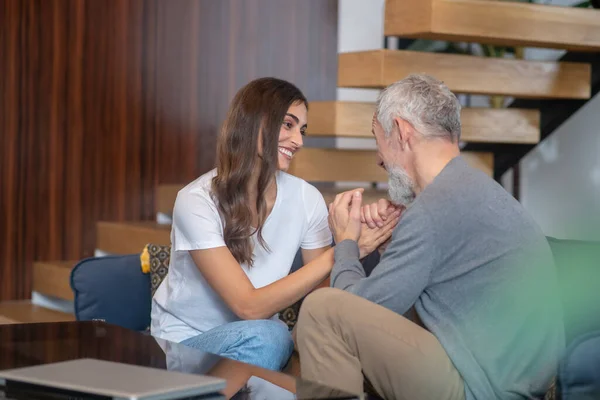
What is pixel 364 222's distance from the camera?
248 cm

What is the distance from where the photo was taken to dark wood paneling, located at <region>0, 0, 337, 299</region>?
15.7 feet

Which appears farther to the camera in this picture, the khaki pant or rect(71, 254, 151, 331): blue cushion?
rect(71, 254, 151, 331): blue cushion

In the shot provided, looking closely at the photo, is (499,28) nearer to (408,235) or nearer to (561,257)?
(561,257)

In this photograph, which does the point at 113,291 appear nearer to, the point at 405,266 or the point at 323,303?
the point at 323,303

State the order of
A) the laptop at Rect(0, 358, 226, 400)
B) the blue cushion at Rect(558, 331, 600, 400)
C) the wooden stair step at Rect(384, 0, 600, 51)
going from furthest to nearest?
the wooden stair step at Rect(384, 0, 600, 51)
the blue cushion at Rect(558, 331, 600, 400)
the laptop at Rect(0, 358, 226, 400)

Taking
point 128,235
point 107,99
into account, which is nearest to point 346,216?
point 128,235

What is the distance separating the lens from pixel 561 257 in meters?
2.41

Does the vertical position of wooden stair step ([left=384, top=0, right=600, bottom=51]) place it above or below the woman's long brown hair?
above

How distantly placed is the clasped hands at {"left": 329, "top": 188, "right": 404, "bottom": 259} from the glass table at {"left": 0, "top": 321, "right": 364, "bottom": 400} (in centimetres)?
59

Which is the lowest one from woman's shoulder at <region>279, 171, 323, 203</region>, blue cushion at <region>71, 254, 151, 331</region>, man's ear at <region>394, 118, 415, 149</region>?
blue cushion at <region>71, 254, 151, 331</region>

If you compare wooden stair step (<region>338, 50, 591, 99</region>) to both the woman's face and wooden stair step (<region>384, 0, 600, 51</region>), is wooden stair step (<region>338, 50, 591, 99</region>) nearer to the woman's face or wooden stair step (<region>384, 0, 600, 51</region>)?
wooden stair step (<region>384, 0, 600, 51</region>)

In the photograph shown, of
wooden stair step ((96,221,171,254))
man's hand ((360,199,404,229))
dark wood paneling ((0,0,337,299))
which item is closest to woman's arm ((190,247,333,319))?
man's hand ((360,199,404,229))

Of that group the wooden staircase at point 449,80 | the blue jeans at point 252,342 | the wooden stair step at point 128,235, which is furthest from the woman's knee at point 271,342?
the wooden stair step at point 128,235

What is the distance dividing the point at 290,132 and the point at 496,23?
1.69 metres
